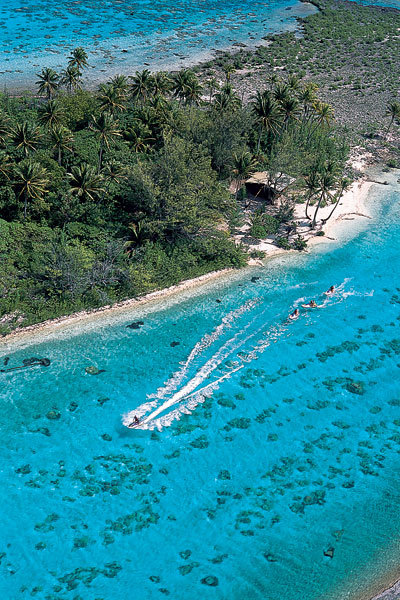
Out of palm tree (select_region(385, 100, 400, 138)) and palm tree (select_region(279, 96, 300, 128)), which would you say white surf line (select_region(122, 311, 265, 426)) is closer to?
palm tree (select_region(279, 96, 300, 128))

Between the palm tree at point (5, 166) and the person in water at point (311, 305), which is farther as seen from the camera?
the person in water at point (311, 305)

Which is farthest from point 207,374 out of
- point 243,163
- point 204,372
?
point 243,163

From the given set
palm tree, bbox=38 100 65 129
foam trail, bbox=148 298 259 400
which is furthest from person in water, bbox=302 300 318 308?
palm tree, bbox=38 100 65 129

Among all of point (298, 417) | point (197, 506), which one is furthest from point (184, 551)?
point (298, 417)

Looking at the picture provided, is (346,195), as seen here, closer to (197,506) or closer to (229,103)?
(229,103)

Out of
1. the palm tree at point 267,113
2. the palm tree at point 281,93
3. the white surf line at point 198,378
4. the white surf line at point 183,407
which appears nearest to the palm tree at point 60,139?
the palm tree at point 267,113

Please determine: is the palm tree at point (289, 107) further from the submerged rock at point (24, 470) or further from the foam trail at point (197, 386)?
the submerged rock at point (24, 470)

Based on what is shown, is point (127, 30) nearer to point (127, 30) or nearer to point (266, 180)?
point (127, 30)
